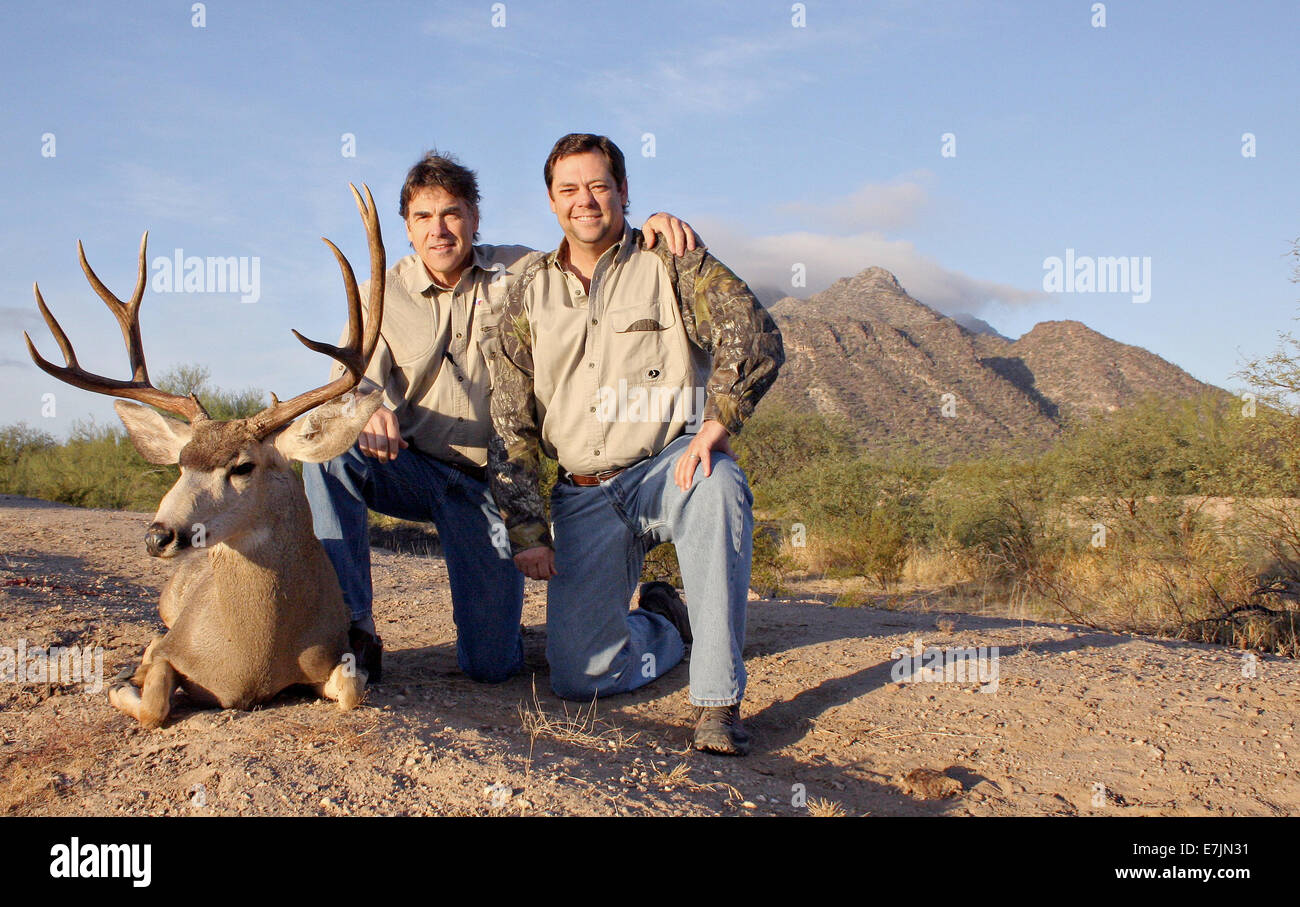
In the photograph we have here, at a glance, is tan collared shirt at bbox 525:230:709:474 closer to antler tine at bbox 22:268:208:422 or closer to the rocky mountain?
antler tine at bbox 22:268:208:422

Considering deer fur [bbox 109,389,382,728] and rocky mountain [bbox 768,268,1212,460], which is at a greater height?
rocky mountain [bbox 768,268,1212,460]

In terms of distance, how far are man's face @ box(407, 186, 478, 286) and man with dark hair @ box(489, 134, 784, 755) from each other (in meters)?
0.62

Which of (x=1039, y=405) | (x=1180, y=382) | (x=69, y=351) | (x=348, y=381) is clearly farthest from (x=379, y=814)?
(x=1180, y=382)

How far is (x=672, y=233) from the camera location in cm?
484

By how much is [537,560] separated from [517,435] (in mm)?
671

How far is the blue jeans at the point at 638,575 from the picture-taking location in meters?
4.22

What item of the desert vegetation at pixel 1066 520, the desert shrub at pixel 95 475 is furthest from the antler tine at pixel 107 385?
the desert shrub at pixel 95 475

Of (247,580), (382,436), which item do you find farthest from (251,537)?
(382,436)

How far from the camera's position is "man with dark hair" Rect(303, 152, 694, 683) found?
207 inches

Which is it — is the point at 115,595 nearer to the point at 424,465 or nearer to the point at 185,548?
the point at 424,465

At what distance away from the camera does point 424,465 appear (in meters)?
5.28

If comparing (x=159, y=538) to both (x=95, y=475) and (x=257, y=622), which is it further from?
(x=95, y=475)

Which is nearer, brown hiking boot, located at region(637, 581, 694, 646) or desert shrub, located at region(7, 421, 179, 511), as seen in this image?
brown hiking boot, located at region(637, 581, 694, 646)

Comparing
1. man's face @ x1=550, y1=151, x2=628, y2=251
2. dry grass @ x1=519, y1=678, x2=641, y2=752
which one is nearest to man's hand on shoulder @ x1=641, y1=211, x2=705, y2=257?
man's face @ x1=550, y1=151, x2=628, y2=251
